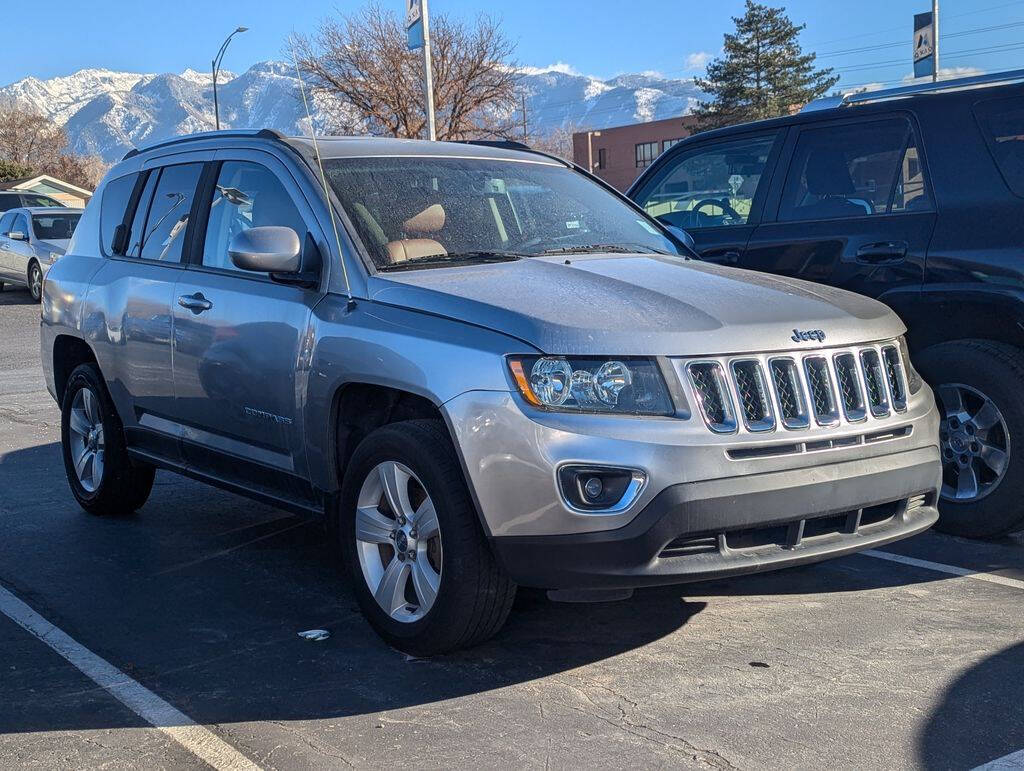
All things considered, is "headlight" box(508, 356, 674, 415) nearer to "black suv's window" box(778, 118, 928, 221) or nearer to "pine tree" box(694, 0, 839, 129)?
"black suv's window" box(778, 118, 928, 221)

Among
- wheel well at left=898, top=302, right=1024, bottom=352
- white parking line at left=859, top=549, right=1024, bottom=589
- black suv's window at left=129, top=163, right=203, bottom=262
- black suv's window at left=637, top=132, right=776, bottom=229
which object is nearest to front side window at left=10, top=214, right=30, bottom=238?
black suv's window at left=129, top=163, right=203, bottom=262

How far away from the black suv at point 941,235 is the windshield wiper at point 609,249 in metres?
1.13

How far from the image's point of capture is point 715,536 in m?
3.86

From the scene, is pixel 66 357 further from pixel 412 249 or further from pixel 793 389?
pixel 793 389

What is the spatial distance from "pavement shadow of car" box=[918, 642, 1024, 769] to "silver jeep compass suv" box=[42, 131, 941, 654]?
1.78 feet

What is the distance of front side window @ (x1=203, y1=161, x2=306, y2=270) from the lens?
5.10 meters

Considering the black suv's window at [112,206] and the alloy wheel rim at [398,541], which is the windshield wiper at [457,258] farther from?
the black suv's window at [112,206]

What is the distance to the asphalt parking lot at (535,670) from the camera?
3.54 metres

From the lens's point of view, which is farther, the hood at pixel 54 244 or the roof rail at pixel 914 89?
the hood at pixel 54 244

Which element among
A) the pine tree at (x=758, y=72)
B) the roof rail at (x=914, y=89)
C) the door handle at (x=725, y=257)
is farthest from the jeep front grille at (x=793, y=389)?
the pine tree at (x=758, y=72)

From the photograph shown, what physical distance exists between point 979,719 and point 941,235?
2688 millimetres

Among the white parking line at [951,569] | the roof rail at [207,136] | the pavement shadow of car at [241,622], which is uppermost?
the roof rail at [207,136]

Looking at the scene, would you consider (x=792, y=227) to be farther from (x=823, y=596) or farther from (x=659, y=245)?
(x=823, y=596)

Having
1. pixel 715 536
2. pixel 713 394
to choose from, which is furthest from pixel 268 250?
pixel 715 536
